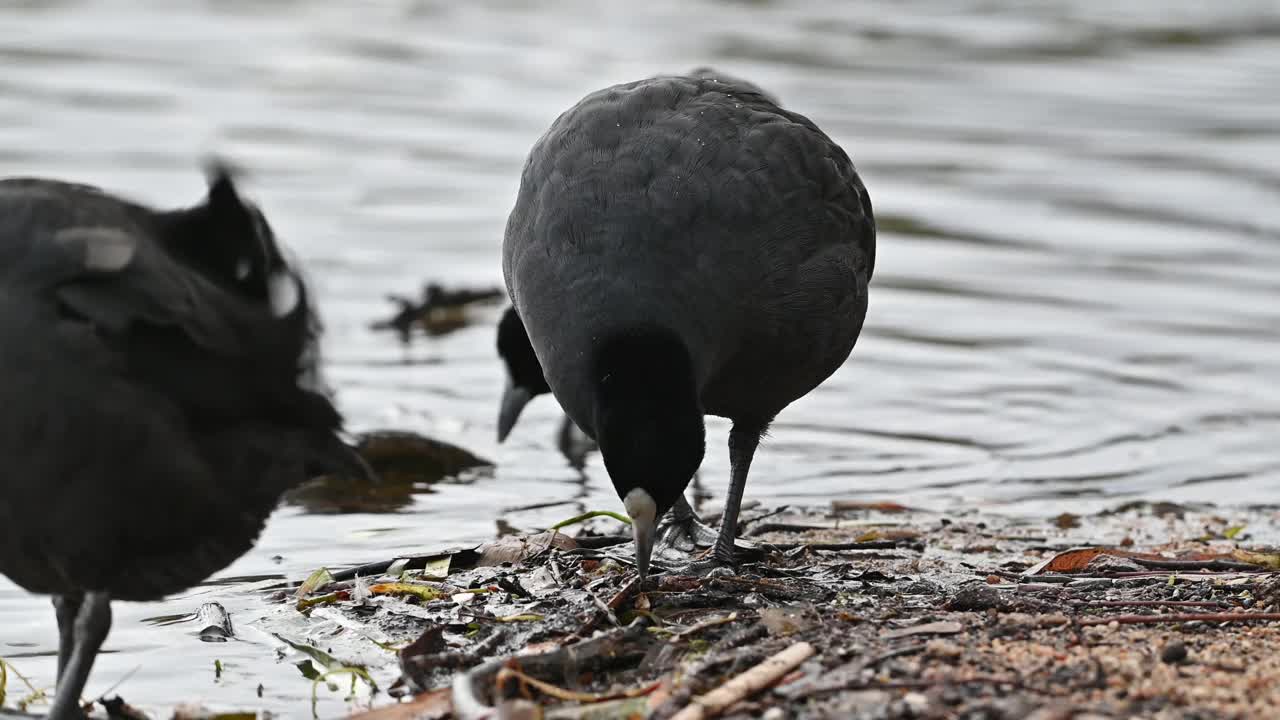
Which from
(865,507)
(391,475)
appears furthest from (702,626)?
(391,475)

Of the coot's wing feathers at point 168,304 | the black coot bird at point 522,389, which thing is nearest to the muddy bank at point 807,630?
the coot's wing feathers at point 168,304

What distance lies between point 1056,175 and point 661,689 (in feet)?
36.6

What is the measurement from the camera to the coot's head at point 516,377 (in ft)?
29.8

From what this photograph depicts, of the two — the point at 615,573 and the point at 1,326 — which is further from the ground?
the point at 1,326

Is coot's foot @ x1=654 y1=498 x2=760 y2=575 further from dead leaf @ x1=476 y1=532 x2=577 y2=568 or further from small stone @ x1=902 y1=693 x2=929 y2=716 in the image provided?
small stone @ x1=902 y1=693 x2=929 y2=716

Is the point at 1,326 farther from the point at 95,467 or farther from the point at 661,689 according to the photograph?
the point at 661,689

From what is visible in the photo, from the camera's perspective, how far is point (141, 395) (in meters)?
4.51

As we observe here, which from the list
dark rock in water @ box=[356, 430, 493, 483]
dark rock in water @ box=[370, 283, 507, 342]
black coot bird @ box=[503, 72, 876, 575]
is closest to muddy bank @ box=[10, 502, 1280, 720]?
black coot bird @ box=[503, 72, 876, 575]

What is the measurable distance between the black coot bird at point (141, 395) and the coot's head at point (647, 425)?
86 centimetres

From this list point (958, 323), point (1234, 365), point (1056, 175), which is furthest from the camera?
point (1056, 175)

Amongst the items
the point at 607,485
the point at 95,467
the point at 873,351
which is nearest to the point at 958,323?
the point at 873,351

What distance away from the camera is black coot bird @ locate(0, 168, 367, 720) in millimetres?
4453

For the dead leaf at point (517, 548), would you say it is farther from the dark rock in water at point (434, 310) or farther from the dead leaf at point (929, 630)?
the dark rock in water at point (434, 310)

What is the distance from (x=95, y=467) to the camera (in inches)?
176
